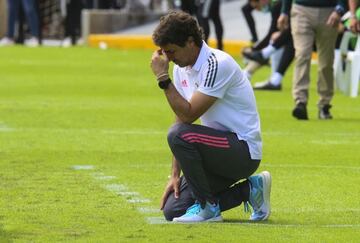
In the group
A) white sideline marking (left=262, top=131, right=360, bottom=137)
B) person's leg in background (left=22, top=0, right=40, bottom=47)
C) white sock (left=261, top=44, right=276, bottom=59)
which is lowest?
person's leg in background (left=22, top=0, right=40, bottom=47)

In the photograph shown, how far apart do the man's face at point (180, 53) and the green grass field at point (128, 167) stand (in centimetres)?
100

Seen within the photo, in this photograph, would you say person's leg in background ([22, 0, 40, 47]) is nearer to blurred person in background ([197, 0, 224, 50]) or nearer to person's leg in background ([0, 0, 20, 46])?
person's leg in background ([0, 0, 20, 46])

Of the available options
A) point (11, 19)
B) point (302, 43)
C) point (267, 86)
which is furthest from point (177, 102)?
point (11, 19)

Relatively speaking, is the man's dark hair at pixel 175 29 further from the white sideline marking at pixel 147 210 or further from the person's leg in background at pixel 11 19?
the person's leg in background at pixel 11 19

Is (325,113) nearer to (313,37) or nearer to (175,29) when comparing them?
(313,37)

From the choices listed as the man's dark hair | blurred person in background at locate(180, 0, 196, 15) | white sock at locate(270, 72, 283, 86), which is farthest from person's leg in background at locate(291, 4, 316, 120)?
blurred person in background at locate(180, 0, 196, 15)

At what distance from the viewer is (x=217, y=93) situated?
7996mm

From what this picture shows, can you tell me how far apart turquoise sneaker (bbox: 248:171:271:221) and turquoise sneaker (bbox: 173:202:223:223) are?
239mm

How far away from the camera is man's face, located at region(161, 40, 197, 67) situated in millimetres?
7914

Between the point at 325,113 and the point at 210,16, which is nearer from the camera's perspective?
the point at 325,113

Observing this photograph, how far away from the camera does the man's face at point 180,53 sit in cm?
791

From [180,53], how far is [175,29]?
0.16 metres

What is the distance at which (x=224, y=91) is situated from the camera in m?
8.03

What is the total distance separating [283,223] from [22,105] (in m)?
8.48
